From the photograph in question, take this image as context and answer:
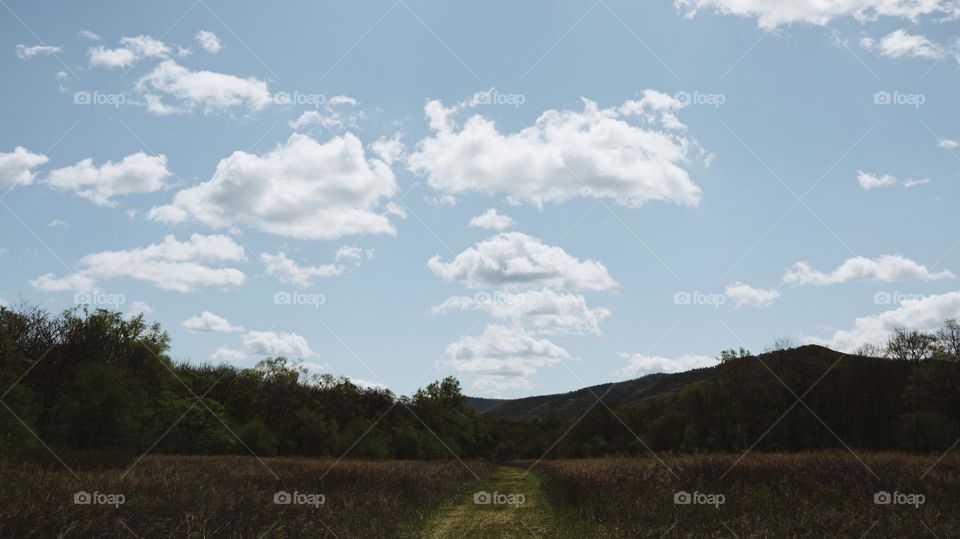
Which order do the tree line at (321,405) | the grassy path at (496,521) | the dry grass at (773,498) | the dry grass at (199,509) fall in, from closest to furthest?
the dry grass at (199,509)
the dry grass at (773,498)
the grassy path at (496,521)
the tree line at (321,405)

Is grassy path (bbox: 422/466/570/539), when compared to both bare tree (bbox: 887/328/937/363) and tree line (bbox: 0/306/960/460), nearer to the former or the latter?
tree line (bbox: 0/306/960/460)

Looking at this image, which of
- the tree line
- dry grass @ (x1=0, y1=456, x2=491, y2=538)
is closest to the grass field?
dry grass @ (x1=0, y1=456, x2=491, y2=538)

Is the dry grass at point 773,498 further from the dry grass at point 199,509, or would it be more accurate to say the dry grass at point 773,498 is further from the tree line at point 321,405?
the tree line at point 321,405

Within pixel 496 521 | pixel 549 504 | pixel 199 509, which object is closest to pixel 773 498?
pixel 496 521

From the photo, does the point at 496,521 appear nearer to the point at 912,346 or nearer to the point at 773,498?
the point at 773,498

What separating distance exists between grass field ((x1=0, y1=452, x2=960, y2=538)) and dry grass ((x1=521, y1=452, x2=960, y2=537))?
44 millimetres

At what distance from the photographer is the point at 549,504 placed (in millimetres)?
19531

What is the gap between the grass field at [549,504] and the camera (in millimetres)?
10938

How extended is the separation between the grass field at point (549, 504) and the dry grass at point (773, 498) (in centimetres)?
4

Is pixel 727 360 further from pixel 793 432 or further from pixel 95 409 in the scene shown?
pixel 95 409

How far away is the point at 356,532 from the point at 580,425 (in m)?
91.0

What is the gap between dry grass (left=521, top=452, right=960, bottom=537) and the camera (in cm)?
1185

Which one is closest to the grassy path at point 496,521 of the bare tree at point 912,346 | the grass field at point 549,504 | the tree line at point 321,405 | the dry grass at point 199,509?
the grass field at point 549,504

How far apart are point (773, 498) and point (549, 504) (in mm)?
7438
